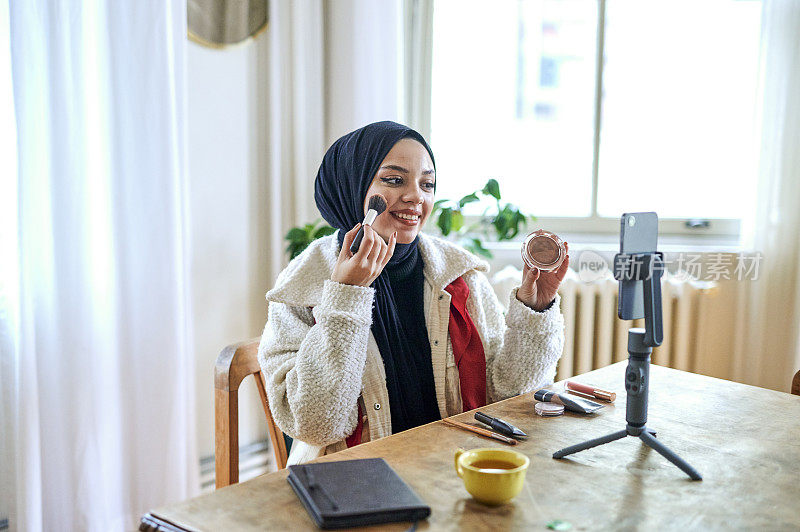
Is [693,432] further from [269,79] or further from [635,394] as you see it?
[269,79]

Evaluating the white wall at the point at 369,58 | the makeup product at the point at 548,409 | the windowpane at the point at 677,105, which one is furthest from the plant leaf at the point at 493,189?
the makeup product at the point at 548,409

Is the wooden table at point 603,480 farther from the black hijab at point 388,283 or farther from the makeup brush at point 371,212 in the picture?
the makeup brush at point 371,212

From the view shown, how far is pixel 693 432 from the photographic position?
1.18 m

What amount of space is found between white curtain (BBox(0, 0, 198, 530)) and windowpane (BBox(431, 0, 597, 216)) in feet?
3.90

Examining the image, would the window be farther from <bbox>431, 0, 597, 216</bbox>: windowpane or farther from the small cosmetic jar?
the small cosmetic jar

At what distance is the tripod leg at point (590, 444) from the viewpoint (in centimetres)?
105

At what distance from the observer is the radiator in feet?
8.21

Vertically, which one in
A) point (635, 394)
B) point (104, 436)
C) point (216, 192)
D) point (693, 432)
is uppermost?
point (216, 192)

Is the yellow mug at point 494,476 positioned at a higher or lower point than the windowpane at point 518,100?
lower

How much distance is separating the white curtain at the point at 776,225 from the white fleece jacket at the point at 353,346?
49.9 inches

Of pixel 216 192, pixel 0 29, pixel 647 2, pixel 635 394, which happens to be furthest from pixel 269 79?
pixel 635 394

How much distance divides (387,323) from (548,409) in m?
0.39

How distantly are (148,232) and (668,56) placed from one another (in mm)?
2024

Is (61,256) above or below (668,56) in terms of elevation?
below
